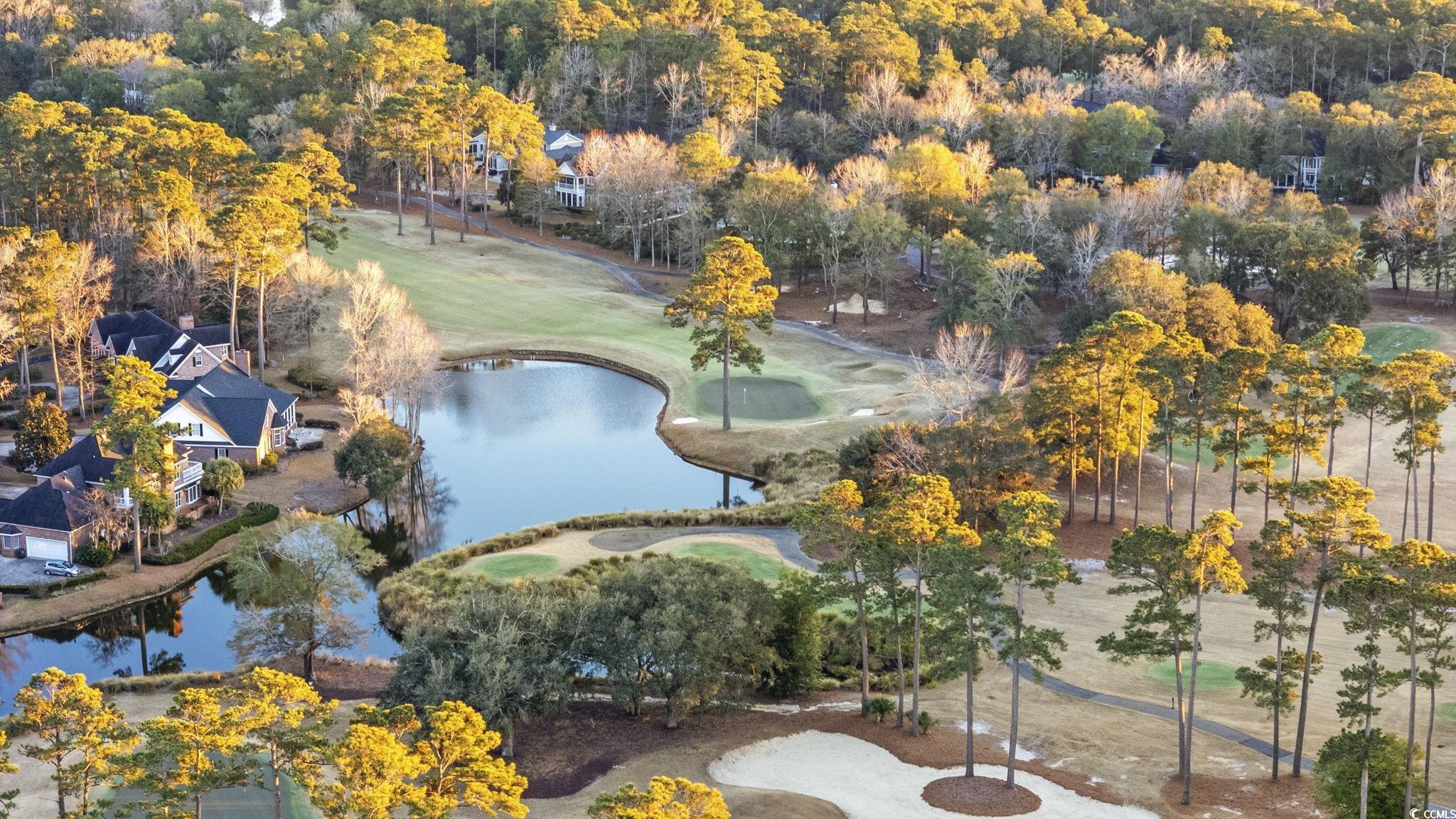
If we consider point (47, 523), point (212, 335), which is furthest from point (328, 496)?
point (212, 335)

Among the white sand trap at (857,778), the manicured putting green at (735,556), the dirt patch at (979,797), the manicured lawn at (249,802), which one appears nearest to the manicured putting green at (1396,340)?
the manicured putting green at (735,556)

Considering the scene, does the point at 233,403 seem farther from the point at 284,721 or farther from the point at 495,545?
the point at 284,721

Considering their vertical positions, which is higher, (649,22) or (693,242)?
(649,22)

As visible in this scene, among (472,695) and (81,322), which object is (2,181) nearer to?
(81,322)

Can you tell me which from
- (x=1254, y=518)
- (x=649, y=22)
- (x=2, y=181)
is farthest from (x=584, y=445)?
(x=649, y=22)

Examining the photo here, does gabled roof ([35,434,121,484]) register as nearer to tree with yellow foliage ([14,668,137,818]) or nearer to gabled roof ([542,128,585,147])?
tree with yellow foliage ([14,668,137,818])

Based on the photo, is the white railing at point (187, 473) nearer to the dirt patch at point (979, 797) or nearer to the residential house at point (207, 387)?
the residential house at point (207, 387)

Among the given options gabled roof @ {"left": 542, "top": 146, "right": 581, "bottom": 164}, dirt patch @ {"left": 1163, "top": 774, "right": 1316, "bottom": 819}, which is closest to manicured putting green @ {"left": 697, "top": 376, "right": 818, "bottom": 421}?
dirt patch @ {"left": 1163, "top": 774, "right": 1316, "bottom": 819}
